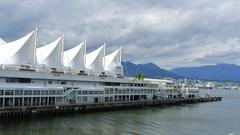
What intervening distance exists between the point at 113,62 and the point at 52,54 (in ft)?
88.9

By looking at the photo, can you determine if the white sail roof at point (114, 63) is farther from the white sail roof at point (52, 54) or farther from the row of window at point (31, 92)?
the row of window at point (31, 92)

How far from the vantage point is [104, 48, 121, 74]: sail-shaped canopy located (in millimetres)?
99625

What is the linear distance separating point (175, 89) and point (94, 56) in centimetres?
2903

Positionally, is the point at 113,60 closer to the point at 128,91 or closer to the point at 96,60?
the point at 96,60

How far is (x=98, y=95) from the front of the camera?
76.2m

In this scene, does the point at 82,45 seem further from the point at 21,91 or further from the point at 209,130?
the point at 209,130

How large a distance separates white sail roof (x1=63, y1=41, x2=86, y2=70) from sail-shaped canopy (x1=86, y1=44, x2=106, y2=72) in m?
5.18

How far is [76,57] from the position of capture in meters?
86.8

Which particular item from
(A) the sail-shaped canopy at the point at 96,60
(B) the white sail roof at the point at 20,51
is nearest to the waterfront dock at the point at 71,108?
(B) the white sail roof at the point at 20,51

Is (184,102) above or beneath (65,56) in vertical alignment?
beneath

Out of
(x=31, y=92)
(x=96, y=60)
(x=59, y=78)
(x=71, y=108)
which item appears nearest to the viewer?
(x=31, y=92)

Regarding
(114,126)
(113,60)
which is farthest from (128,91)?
(114,126)

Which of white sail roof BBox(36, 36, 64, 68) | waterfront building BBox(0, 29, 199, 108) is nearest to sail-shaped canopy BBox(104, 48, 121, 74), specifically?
waterfront building BBox(0, 29, 199, 108)

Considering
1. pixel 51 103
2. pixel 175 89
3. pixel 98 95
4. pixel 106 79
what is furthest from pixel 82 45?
pixel 175 89
